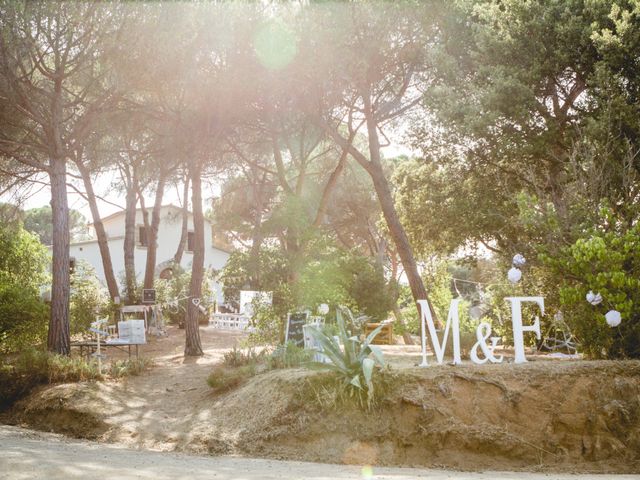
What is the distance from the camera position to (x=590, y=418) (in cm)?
785

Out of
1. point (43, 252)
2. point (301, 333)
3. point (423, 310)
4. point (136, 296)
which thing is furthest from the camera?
point (136, 296)

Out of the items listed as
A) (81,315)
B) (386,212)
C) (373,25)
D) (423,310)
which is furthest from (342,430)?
(81,315)

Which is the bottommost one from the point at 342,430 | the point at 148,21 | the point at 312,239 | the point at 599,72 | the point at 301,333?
the point at 342,430

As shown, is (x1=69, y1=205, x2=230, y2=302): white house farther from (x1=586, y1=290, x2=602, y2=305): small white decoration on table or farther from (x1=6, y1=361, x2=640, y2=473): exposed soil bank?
(x1=586, y1=290, x2=602, y2=305): small white decoration on table

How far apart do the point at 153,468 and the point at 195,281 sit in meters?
A: 9.29

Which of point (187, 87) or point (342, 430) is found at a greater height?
point (187, 87)

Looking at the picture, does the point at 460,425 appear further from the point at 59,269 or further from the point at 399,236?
the point at 59,269

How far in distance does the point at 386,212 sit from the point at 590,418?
740 centimetres

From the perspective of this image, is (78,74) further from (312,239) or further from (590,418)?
(590,418)

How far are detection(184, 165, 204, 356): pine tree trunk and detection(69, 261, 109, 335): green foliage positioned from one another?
10.3ft

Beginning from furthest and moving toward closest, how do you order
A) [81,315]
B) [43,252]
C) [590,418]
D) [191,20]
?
[43,252]
[81,315]
[191,20]
[590,418]

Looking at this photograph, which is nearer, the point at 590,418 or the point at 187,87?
the point at 590,418

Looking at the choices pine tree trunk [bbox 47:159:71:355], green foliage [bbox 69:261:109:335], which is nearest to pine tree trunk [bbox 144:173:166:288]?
green foliage [bbox 69:261:109:335]

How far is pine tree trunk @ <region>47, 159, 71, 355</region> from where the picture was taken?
12180 millimetres
